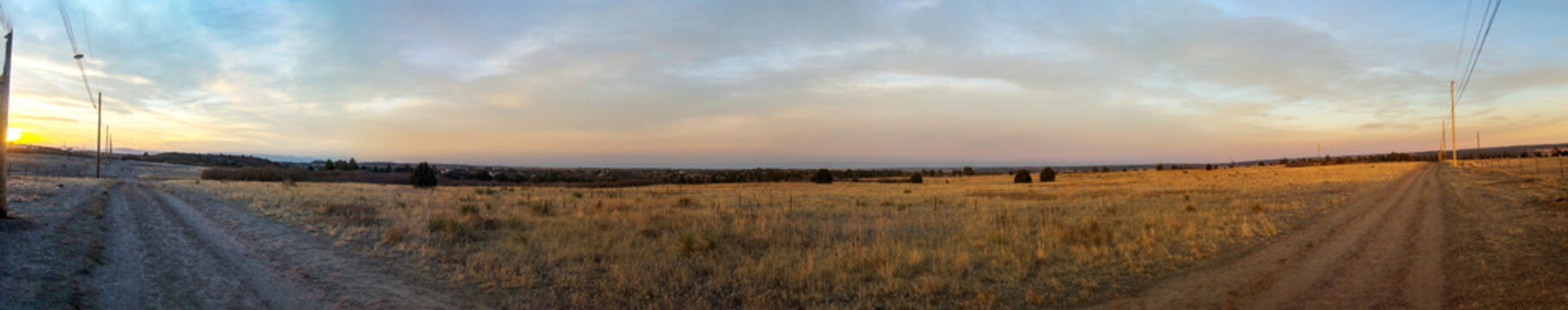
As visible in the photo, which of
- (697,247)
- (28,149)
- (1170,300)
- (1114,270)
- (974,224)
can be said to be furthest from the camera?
(28,149)

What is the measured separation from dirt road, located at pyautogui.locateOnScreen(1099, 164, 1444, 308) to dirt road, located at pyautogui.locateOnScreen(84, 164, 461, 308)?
7609 mm

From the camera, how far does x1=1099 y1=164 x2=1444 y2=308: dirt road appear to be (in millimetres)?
5770

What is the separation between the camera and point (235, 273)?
7277 millimetres

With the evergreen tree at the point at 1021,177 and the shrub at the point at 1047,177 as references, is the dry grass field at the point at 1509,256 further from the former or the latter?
the shrub at the point at 1047,177

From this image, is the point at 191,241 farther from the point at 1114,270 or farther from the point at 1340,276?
the point at 1340,276

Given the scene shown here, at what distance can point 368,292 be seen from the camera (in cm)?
653

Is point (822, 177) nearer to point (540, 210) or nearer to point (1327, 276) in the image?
point (540, 210)

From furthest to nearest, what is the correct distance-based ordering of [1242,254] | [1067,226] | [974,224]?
[974,224] → [1067,226] → [1242,254]

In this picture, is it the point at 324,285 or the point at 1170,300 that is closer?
the point at 1170,300

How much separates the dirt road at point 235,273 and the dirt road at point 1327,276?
25.0ft

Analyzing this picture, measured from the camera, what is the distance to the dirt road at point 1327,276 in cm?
577

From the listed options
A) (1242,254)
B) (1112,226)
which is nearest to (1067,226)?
(1112,226)

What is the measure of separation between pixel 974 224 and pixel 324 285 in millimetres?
11281

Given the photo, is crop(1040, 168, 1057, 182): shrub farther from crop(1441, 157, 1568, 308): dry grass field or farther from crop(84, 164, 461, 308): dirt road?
crop(84, 164, 461, 308): dirt road
